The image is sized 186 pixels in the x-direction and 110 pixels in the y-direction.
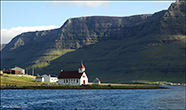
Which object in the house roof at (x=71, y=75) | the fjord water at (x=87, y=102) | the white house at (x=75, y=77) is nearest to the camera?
the fjord water at (x=87, y=102)

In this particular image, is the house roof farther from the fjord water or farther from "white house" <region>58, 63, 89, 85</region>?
the fjord water

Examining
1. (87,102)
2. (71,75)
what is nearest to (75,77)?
(71,75)

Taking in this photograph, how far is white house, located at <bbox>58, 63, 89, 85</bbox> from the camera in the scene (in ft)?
488

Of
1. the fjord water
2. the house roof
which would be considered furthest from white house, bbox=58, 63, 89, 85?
the fjord water

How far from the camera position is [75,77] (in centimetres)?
14900

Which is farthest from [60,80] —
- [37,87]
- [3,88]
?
[3,88]

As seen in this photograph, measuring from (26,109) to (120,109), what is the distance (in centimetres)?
1905

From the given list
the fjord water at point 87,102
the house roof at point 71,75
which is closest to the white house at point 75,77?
the house roof at point 71,75

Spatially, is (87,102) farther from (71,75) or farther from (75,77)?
(71,75)

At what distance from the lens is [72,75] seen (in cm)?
15175

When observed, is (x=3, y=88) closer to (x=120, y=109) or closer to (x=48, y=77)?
(x=48, y=77)

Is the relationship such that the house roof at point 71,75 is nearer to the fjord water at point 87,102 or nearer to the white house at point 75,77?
the white house at point 75,77

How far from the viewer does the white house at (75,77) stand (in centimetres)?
14875

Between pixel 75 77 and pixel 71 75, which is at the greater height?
pixel 71 75
